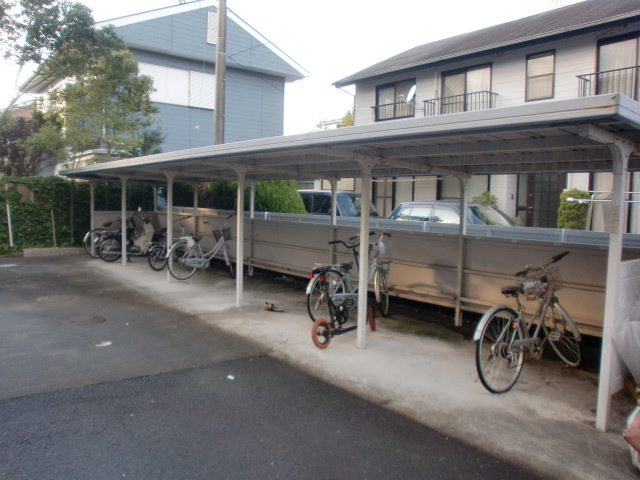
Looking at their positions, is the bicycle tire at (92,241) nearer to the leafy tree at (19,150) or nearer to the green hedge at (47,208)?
the green hedge at (47,208)

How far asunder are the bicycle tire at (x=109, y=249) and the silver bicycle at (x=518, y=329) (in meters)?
9.32

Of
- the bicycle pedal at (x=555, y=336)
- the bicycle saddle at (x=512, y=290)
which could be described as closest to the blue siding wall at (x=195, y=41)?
the bicycle saddle at (x=512, y=290)

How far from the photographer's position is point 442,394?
399 centimetres

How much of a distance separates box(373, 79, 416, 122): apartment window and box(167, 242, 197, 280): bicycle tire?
1124cm

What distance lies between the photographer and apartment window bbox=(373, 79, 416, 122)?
17859 millimetres

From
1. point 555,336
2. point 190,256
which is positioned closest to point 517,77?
point 190,256

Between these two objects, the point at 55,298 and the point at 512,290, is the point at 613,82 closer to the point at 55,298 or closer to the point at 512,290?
the point at 512,290

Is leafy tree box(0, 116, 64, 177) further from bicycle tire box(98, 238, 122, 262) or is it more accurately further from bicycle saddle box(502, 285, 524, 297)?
bicycle saddle box(502, 285, 524, 297)

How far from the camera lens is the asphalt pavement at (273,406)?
2930 mm

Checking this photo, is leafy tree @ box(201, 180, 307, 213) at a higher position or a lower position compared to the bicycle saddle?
higher

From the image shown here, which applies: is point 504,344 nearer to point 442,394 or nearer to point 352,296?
point 442,394

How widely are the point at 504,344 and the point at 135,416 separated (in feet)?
9.89

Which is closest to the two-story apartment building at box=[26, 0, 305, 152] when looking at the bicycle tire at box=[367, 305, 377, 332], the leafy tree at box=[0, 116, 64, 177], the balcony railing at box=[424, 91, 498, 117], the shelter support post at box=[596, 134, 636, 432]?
the leafy tree at box=[0, 116, 64, 177]

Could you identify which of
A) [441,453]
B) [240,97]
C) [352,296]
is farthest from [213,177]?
[240,97]
